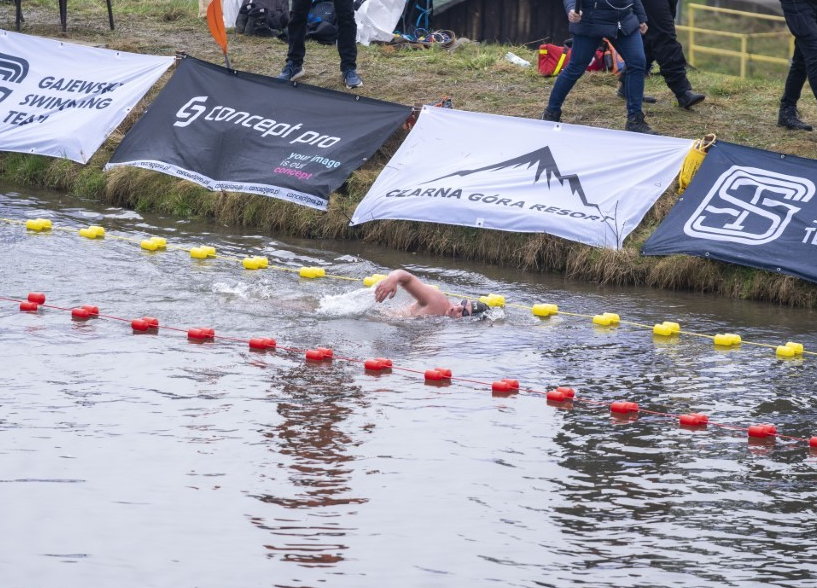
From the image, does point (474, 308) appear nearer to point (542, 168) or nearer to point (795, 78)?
point (542, 168)

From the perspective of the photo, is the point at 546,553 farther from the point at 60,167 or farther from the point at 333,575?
the point at 60,167

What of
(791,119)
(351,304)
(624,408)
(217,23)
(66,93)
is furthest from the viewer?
(66,93)

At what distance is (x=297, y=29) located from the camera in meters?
17.0

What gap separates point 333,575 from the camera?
269 inches

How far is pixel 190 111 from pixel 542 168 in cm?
467

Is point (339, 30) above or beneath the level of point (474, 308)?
above

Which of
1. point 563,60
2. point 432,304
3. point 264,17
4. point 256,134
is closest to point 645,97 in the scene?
point 563,60

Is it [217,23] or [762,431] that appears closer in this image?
[762,431]

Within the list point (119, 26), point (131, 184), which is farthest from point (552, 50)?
point (119, 26)

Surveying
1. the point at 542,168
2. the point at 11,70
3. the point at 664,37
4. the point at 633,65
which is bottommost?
the point at 542,168

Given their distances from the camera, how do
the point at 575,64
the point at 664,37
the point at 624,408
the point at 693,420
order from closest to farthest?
the point at 693,420
the point at 624,408
the point at 575,64
the point at 664,37

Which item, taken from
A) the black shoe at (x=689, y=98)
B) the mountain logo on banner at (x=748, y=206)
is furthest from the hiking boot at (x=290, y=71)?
the mountain logo on banner at (x=748, y=206)

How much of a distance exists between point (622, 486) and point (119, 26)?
16.8m

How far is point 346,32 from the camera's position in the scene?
55.9ft
